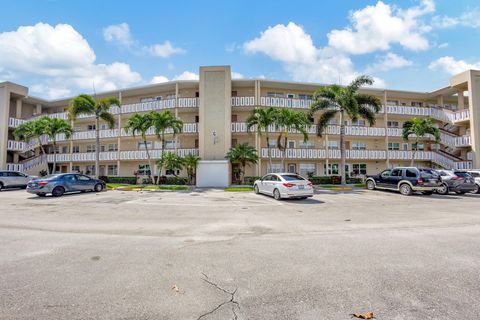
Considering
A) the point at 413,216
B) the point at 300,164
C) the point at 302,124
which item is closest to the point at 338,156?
the point at 300,164

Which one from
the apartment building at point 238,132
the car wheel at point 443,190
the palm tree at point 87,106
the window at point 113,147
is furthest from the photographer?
the window at point 113,147

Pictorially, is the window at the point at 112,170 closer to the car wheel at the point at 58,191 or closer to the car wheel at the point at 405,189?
the car wheel at the point at 58,191

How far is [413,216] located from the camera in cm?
951

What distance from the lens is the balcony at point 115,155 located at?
28.1m

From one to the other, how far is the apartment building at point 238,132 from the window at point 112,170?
143 millimetres

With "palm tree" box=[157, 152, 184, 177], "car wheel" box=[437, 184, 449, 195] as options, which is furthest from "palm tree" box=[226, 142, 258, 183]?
"car wheel" box=[437, 184, 449, 195]

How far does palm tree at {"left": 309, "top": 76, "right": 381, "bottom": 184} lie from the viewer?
72.9 ft

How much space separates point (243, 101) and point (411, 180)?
18.5 m

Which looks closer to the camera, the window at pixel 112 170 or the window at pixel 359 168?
the window at pixel 359 168

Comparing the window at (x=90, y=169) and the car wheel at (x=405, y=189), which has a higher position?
the window at (x=90, y=169)

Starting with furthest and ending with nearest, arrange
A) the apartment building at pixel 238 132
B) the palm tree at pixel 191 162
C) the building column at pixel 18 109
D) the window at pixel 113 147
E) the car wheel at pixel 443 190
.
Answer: the window at pixel 113 147 → the building column at pixel 18 109 → the apartment building at pixel 238 132 → the palm tree at pixel 191 162 → the car wheel at pixel 443 190

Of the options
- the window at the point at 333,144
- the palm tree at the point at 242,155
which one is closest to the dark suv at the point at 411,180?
the palm tree at the point at 242,155

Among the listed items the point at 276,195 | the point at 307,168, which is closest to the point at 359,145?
the point at 307,168

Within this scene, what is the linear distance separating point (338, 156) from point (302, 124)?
9107 mm
